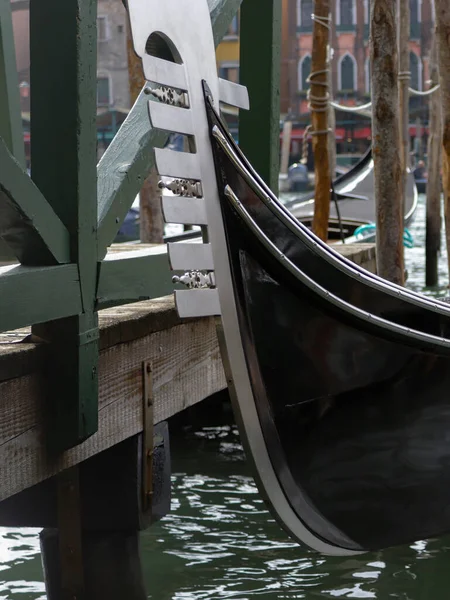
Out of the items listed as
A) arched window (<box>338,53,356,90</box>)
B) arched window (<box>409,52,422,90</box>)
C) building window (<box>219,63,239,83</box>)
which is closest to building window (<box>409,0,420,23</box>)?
arched window (<box>409,52,422,90</box>)

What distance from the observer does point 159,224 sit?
697 centimetres

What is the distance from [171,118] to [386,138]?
2.89 m

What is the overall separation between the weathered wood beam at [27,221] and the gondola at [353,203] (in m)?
7.75

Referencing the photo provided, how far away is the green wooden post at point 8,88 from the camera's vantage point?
3.17 m

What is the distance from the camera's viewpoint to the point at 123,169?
7.50 ft

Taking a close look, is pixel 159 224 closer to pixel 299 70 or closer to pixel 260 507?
pixel 260 507

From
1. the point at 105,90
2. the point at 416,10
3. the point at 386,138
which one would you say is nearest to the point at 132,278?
the point at 386,138

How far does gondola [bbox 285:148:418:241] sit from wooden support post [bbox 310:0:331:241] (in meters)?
1.85

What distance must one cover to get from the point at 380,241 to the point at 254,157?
5.84 ft

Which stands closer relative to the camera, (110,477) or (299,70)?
(110,477)

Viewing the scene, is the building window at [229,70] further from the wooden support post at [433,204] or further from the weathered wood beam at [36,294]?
the weathered wood beam at [36,294]

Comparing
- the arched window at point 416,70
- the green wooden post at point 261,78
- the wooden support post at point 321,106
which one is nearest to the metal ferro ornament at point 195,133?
the green wooden post at point 261,78

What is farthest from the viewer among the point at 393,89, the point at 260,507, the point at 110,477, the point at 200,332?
the point at 393,89

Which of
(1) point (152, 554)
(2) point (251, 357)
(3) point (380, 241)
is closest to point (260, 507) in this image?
(1) point (152, 554)
